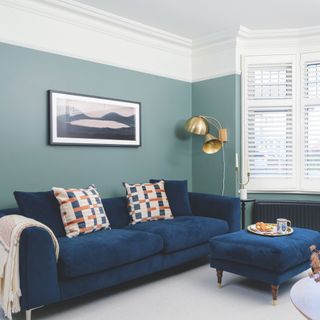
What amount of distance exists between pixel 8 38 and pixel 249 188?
132 inches

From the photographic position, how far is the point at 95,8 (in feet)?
13.2

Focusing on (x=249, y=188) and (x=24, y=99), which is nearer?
(x=24, y=99)

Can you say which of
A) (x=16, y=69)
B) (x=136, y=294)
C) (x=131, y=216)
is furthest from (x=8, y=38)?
(x=136, y=294)

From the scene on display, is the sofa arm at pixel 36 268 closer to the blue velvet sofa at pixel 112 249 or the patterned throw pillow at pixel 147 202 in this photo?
the blue velvet sofa at pixel 112 249

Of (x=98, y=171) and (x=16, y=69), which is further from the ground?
(x=16, y=69)

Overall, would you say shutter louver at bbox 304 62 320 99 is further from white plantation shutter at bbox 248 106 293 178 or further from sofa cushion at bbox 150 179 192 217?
sofa cushion at bbox 150 179 192 217

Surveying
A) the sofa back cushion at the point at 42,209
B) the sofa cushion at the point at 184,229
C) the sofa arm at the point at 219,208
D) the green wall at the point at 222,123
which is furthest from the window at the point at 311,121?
the sofa back cushion at the point at 42,209

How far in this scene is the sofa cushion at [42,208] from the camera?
10.3ft

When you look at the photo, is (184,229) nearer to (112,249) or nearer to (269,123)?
(112,249)

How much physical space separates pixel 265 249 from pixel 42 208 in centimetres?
190

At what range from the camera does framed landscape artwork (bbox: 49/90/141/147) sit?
3.89 m

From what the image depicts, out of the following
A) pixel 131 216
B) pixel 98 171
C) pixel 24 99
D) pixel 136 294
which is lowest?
pixel 136 294

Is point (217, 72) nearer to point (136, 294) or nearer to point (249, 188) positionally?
point (249, 188)

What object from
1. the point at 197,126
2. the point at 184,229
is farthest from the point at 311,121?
the point at 184,229
